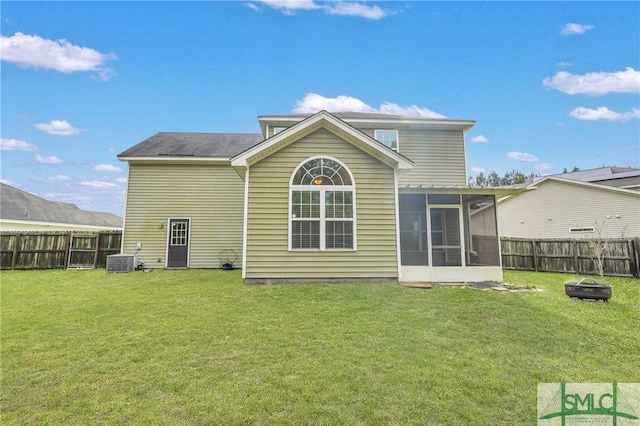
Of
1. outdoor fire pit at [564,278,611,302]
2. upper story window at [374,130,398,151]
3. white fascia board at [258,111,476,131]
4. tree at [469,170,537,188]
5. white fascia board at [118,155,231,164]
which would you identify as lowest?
outdoor fire pit at [564,278,611,302]

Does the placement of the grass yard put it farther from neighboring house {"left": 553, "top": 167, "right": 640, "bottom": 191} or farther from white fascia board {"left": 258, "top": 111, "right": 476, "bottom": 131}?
neighboring house {"left": 553, "top": 167, "right": 640, "bottom": 191}

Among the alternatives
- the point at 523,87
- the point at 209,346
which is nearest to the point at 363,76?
the point at 523,87

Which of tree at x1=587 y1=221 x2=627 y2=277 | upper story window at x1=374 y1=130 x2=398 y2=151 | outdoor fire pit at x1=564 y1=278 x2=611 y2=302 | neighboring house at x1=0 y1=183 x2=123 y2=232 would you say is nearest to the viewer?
outdoor fire pit at x1=564 y1=278 x2=611 y2=302

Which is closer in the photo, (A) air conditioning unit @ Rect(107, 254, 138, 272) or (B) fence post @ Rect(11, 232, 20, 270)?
(A) air conditioning unit @ Rect(107, 254, 138, 272)

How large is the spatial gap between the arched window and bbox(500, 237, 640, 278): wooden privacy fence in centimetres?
857

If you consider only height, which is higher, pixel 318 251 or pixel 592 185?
pixel 592 185

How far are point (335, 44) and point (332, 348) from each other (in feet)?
47.4

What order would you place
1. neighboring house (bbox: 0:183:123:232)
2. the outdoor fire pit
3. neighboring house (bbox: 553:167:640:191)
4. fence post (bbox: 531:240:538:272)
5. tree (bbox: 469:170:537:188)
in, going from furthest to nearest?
tree (bbox: 469:170:537:188) < neighboring house (bbox: 0:183:123:232) < neighboring house (bbox: 553:167:640:191) < fence post (bbox: 531:240:538:272) < the outdoor fire pit

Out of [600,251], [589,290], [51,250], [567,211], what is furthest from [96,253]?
[567,211]

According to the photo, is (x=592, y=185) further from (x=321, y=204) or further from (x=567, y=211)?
(x=321, y=204)

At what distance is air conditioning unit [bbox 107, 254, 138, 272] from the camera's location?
10164mm

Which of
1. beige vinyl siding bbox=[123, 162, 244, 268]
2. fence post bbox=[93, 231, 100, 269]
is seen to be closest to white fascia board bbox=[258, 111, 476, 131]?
beige vinyl siding bbox=[123, 162, 244, 268]

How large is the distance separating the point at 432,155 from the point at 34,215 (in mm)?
25646

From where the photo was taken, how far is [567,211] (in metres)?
14.8
